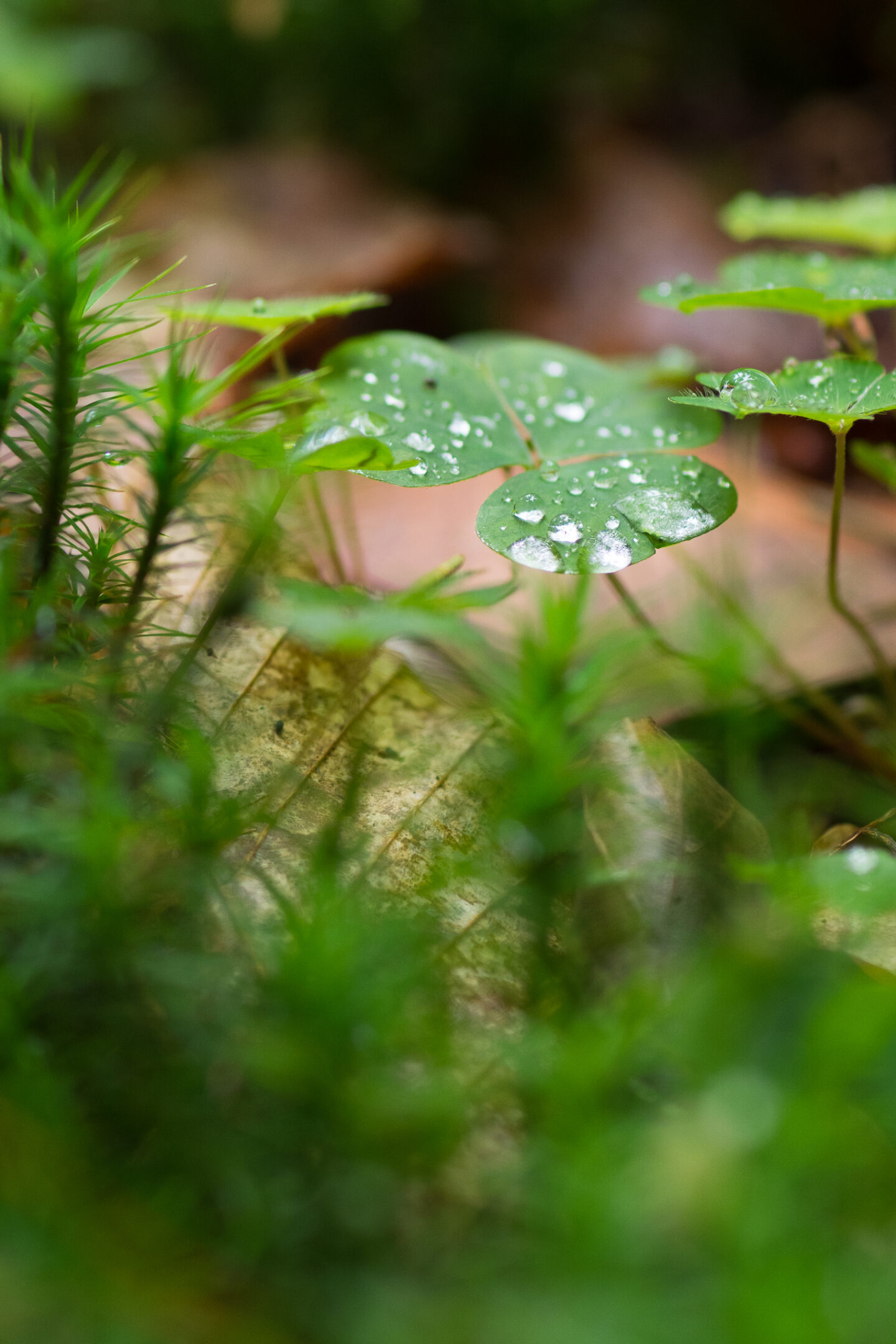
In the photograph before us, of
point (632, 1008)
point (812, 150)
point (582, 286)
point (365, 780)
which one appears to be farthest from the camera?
point (812, 150)

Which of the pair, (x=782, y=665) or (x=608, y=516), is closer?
(x=608, y=516)

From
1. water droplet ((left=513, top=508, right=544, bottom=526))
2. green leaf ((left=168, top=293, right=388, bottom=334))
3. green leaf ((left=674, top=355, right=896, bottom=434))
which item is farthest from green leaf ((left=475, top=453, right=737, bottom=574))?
green leaf ((left=168, top=293, right=388, bottom=334))

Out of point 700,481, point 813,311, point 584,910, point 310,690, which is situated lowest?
point 584,910

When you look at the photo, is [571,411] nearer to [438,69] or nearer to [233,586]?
[233,586]

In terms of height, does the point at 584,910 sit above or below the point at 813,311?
below

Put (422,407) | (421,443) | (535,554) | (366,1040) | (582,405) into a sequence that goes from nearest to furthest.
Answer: (366,1040) → (535,554) → (421,443) → (422,407) → (582,405)

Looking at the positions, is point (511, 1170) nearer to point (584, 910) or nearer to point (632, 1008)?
point (632, 1008)

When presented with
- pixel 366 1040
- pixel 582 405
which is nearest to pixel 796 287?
pixel 582 405

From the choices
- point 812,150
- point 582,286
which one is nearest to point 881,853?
point 582,286
